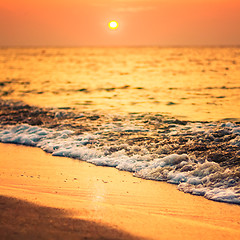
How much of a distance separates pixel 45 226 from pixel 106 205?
4.78 ft

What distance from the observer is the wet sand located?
17.0 feet

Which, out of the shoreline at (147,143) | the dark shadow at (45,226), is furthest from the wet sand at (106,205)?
the shoreline at (147,143)

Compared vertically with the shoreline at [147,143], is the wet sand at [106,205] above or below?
below

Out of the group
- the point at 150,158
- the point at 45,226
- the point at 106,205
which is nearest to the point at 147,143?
the point at 150,158

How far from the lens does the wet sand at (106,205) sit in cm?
518

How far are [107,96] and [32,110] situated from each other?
705 centimetres

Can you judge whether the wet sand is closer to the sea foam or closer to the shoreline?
the sea foam

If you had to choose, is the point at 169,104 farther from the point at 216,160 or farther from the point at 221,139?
the point at 216,160

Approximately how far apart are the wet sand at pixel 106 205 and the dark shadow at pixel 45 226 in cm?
1

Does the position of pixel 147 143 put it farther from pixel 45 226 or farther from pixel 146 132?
pixel 45 226

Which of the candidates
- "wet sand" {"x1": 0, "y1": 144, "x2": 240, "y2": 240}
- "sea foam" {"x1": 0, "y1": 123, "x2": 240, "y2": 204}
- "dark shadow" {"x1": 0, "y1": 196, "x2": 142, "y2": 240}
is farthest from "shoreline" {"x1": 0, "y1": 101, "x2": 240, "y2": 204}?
"dark shadow" {"x1": 0, "y1": 196, "x2": 142, "y2": 240}

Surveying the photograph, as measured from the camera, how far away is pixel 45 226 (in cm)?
507

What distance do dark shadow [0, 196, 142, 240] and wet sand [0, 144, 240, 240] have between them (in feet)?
0.05

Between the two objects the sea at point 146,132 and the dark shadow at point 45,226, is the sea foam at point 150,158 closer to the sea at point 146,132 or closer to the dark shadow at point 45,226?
the sea at point 146,132
